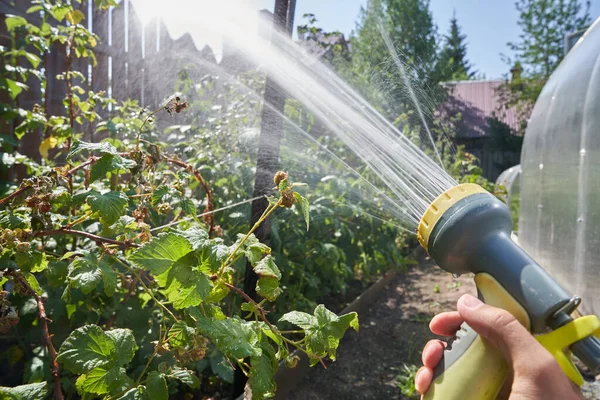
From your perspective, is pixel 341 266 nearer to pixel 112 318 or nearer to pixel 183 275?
pixel 112 318

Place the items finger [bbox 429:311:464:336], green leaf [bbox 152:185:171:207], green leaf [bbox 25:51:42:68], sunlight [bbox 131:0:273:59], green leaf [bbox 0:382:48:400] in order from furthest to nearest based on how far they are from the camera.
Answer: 1. sunlight [bbox 131:0:273:59]
2. green leaf [bbox 25:51:42:68]
3. finger [bbox 429:311:464:336]
4. green leaf [bbox 152:185:171:207]
5. green leaf [bbox 0:382:48:400]

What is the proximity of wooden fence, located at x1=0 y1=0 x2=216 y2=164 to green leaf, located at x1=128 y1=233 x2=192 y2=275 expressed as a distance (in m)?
2.53

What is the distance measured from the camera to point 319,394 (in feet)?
8.07

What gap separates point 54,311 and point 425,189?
53.4 inches

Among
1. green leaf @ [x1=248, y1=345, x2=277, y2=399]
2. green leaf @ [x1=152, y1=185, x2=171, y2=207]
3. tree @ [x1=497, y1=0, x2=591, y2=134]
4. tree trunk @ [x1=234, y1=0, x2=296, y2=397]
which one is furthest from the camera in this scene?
tree @ [x1=497, y1=0, x2=591, y2=134]

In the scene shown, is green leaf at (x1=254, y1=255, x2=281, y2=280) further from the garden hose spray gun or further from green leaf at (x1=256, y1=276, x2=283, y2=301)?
the garden hose spray gun

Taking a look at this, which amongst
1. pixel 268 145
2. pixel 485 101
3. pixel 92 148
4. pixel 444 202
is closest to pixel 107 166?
pixel 92 148

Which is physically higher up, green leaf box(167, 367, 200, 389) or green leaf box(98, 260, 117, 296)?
green leaf box(98, 260, 117, 296)

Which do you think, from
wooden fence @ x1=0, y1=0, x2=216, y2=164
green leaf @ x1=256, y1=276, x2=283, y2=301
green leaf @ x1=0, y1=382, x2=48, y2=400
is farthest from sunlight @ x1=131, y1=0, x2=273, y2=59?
green leaf @ x1=0, y1=382, x2=48, y2=400

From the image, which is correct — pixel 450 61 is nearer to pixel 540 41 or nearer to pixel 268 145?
pixel 268 145

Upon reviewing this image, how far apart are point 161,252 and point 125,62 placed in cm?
336

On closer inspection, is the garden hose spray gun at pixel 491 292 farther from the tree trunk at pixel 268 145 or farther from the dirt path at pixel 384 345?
the dirt path at pixel 384 345

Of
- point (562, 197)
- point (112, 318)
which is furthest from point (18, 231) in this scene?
point (562, 197)

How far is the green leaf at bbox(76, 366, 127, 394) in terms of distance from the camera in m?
0.94
